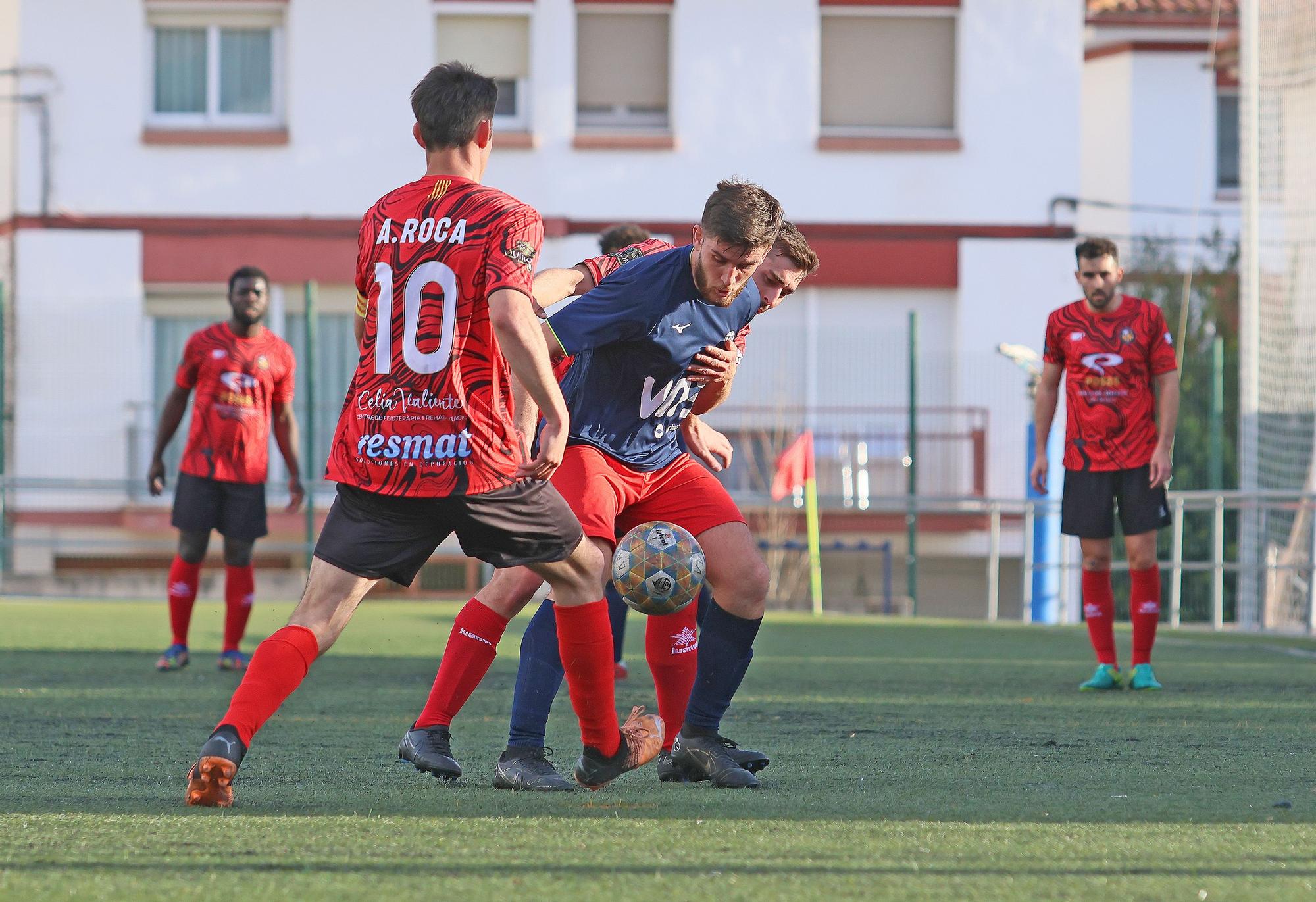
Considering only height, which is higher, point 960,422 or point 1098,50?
point 1098,50

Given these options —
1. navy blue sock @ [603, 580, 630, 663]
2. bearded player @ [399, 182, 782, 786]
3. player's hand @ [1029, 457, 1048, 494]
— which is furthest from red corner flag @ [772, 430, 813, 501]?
bearded player @ [399, 182, 782, 786]

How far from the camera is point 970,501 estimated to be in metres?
15.9

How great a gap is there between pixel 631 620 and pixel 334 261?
28.1 ft

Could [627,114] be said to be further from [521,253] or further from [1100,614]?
[521,253]

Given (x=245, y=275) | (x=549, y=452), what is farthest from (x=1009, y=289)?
(x=549, y=452)

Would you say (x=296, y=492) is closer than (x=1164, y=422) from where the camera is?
No

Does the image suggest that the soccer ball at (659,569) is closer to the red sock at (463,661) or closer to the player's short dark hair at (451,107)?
the red sock at (463,661)

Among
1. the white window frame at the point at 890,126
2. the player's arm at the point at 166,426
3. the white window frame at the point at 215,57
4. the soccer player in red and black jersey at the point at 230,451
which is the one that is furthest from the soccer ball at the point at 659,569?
the white window frame at the point at 215,57

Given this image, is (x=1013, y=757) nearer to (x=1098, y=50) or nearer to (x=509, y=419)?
(x=509, y=419)

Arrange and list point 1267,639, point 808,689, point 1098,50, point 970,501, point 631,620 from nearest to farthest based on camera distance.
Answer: point 808,689
point 1267,639
point 631,620
point 970,501
point 1098,50

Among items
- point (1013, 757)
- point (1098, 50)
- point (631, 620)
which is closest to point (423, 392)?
point (1013, 757)

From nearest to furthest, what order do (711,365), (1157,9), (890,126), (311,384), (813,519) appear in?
(711,365) < (813,519) < (311,384) < (890,126) < (1157,9)

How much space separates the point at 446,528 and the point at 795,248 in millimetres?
1382

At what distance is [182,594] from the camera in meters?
9.32
